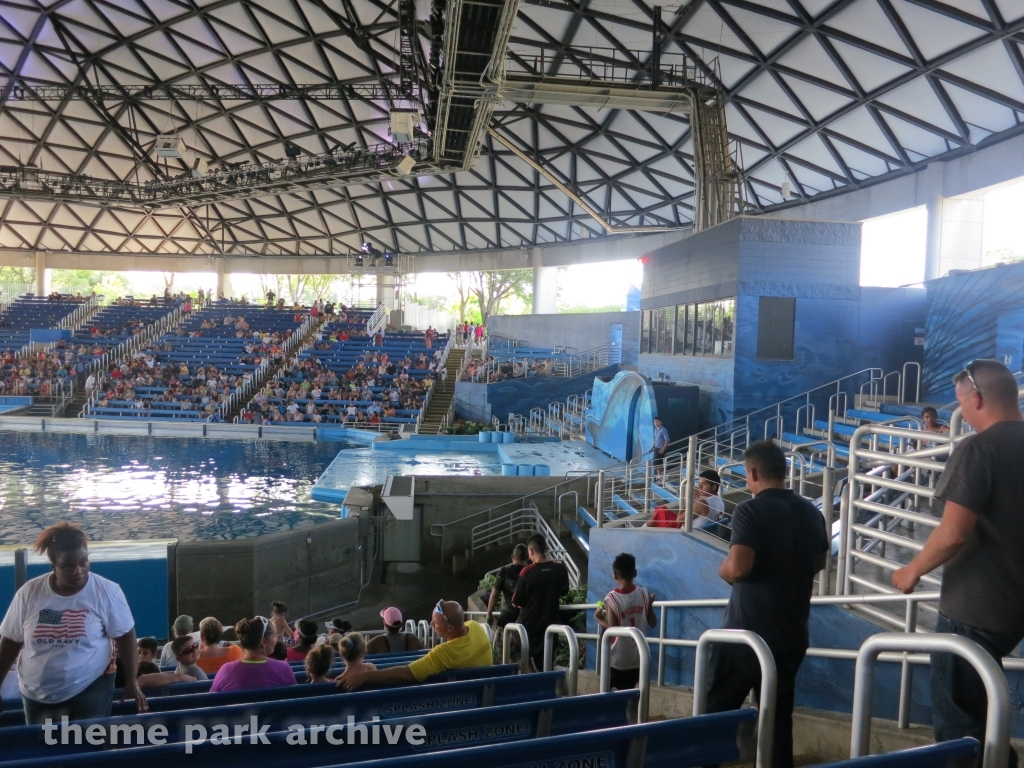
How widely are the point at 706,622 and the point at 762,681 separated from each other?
380 centimetres

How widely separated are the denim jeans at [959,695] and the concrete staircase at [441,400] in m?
22.1

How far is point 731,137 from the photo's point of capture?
24234mm

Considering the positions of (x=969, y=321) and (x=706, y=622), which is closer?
(x=706, y=622)

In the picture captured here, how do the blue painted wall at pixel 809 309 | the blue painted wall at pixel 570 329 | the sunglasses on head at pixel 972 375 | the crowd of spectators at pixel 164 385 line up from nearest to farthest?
the sunglasses on head at pixel 972 375, the blue painted wall at pixel 809 309, the crowd of spectators at pixel 164 385, the blue painted wall at pixel 570 329

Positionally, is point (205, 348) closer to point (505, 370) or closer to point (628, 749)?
point (505, 370)

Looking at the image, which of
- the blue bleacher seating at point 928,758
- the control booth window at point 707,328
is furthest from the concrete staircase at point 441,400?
the blue bleacher seating at point 928,758

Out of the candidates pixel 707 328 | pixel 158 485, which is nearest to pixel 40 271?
pixel 158 485

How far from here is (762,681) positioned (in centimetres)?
254

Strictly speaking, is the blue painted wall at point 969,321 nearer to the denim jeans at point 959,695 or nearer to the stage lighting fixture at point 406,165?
the denim jeans at point 959,695

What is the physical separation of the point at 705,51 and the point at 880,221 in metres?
7.92

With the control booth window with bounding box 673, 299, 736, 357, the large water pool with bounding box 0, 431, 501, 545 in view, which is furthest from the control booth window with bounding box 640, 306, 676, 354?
the large water pool with bounding box 0, 431, 501, 545

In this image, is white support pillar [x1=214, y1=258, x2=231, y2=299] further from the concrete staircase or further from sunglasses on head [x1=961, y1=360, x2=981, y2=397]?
sunglasses on head [x1=961, y1=360, x2=981, y2=397]

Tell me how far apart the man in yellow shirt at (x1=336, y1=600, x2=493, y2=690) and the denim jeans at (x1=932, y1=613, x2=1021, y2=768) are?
98.0 inches

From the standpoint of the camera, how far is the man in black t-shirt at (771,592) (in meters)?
3.01
